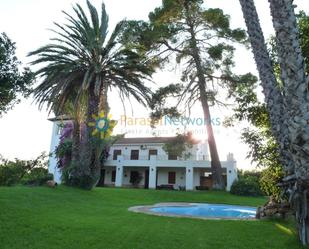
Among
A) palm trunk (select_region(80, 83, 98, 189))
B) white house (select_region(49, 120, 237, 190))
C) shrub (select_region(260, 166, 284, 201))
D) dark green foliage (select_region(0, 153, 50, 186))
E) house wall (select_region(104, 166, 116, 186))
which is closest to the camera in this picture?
shrub (select_region(260, 166, 284, 201))

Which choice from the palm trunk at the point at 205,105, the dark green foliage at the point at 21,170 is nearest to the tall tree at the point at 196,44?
the palm trunk at the point at 205,105

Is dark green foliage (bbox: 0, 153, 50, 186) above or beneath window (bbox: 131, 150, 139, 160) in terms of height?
beneath

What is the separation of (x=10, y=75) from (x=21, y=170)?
741 centimetres

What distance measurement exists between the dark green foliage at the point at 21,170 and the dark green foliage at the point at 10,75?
16.9 ft

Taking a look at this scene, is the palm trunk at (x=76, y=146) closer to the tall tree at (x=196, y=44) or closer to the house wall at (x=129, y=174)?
the tall tree at (x=196, y=44)

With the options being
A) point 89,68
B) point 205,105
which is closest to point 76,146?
point 89,68

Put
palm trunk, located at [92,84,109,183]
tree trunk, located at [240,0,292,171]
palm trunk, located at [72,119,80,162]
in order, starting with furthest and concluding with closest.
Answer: palm trunk, located at [72,119,80,162], palm trunk, located at [92,84,109,183], tree trunk, located at [240,0,292,171]

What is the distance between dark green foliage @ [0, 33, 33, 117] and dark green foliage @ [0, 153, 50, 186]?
5.15 m

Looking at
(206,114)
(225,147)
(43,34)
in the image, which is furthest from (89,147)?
(225,147)

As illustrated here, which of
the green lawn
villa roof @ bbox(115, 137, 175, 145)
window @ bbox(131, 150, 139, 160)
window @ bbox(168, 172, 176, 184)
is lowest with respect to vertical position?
the green lawn

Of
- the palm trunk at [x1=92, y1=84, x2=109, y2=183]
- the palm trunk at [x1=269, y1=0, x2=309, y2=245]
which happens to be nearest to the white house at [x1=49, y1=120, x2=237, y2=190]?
the palm trunk at [x1=92, y1=84, x2=109, y2=183]

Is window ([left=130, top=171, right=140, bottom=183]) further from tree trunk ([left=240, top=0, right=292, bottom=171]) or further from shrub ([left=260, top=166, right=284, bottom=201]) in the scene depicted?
tree trunk ([left=240, top=0, right=292, bottom=171])

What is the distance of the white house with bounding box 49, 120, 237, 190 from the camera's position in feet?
109

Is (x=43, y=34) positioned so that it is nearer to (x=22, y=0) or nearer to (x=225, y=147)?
(x=22, y=0)
